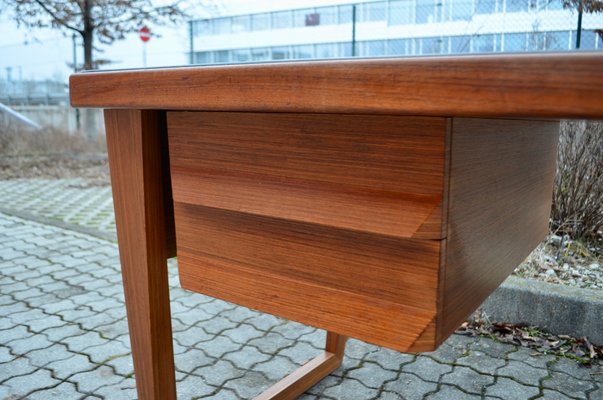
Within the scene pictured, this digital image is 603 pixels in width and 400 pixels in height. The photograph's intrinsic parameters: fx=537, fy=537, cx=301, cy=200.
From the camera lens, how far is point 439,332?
619 millimetres

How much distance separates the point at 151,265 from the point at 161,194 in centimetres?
12

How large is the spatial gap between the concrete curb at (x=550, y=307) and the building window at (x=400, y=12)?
5.58 meters

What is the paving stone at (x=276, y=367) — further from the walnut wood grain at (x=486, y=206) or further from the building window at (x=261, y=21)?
the building window at (x=261, y=21)

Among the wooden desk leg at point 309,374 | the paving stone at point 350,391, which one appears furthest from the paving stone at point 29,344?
the paving stone at point 350,391

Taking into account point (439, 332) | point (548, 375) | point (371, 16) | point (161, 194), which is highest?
point (371, 16)

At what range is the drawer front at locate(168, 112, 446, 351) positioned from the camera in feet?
1.93

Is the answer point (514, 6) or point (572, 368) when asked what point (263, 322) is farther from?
point (514, 6)

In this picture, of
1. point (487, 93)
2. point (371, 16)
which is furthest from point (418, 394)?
point (371, 16)

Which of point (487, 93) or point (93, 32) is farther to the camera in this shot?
point (93, 32)

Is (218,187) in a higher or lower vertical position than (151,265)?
higher

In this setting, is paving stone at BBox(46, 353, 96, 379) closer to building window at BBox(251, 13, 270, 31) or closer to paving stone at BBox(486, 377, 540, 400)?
paving stone at BBox(486, 377, 540, 400)

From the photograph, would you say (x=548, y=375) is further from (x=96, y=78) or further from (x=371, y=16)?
(x=371, y=16)

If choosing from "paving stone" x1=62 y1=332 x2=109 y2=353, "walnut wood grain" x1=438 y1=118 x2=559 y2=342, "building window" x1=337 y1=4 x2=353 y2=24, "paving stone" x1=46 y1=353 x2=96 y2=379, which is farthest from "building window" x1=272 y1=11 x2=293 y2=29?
"walnut wood grain" x1=438 y1=118 x2=559 y2=342

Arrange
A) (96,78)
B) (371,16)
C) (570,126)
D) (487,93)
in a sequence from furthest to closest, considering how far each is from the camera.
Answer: (371,16)
(570,126)
(96,78)
(487,93)
